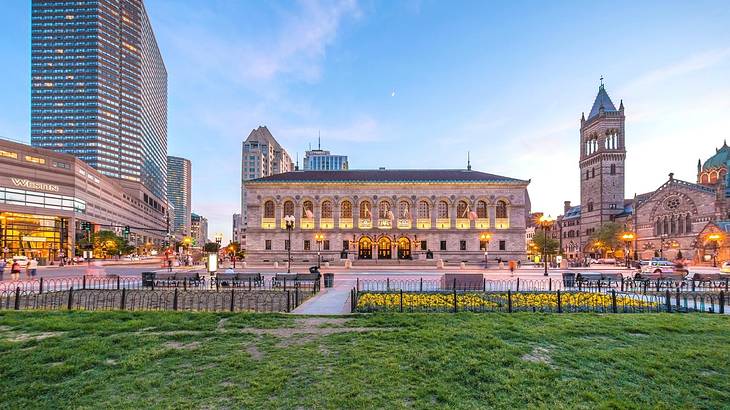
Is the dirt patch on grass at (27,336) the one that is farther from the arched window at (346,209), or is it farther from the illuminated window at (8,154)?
the illuminated window at (8,154)

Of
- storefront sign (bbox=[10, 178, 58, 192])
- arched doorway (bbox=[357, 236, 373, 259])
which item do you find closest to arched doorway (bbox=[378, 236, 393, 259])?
arched doorway (bbox=[357, 236, 373, 259])

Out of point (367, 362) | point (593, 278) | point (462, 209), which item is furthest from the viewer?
point (462, 209)

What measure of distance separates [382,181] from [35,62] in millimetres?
180669

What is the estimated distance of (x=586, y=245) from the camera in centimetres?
8925

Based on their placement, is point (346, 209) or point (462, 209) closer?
point (462, 209)

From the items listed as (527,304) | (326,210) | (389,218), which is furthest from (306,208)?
(527,304)

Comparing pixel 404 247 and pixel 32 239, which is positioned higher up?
pixel 32 239

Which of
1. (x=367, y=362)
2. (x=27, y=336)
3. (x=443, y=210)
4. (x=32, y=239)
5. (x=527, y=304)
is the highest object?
(x=443, y=210)

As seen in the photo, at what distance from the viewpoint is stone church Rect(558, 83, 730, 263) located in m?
56.4

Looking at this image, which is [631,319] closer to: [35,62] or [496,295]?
[496,295]

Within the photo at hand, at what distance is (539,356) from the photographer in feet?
24.5

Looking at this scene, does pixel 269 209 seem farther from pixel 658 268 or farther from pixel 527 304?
pixel 658 268

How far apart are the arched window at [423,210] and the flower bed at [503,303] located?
4057 centimetres

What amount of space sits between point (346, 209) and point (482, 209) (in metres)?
22.4
